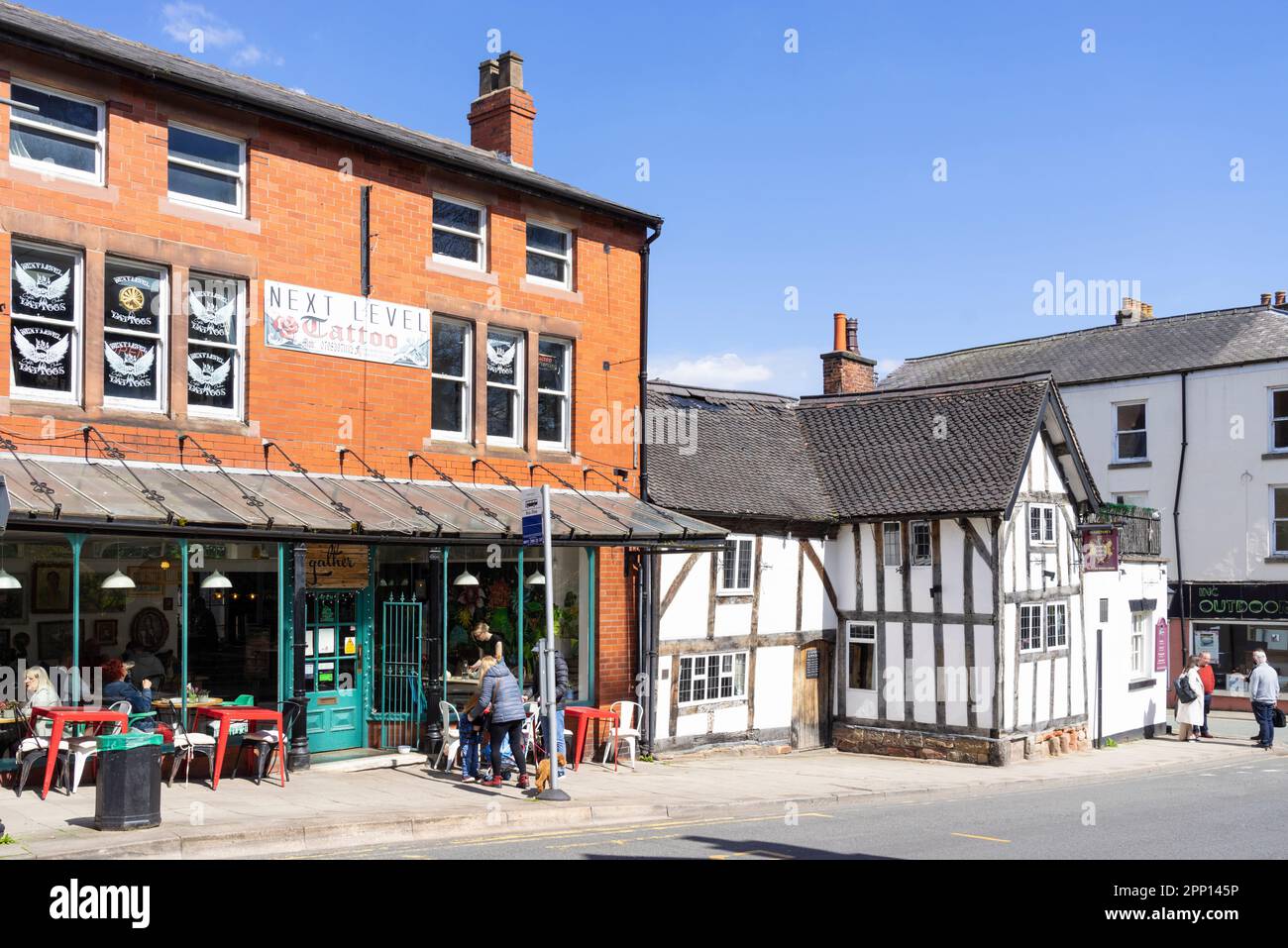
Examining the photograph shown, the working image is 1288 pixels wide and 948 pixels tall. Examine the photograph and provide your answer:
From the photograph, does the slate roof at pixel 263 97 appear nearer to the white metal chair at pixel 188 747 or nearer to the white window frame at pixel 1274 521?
the white metal chair at pixel 188 747

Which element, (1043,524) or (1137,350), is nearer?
(1043,524)

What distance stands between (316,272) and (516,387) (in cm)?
376

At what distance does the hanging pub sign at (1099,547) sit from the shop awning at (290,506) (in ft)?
33.5

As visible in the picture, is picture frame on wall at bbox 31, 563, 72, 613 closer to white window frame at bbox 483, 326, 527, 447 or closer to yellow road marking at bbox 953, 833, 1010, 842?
white window frame at bbox 483, 326, 527, 447

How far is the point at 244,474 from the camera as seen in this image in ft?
51.0

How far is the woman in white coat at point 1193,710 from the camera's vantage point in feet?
91.5

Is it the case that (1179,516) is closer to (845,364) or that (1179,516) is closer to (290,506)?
(845,364)

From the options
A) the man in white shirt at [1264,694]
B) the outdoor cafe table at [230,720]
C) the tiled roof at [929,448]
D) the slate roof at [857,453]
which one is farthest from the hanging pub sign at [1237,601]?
the outdoor cafe table at [230,720]

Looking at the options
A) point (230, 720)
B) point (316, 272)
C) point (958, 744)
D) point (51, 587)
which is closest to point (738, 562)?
point (958, 744)

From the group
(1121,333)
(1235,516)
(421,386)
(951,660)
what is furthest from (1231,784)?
(1121,333)

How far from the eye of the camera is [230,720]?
47.3 feet

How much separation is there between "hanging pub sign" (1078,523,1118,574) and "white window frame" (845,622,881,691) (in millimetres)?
4960

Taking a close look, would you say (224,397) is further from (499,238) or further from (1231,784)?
(1231,784)
